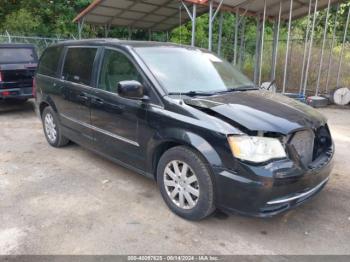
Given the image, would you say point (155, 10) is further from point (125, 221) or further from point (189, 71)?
point (125, 221)

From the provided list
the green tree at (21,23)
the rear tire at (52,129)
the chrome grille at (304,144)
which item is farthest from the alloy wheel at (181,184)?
the green tree at (21,23)

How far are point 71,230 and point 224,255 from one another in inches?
58.7

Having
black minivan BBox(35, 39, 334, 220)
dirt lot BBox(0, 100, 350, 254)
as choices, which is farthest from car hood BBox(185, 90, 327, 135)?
dirt lot BBox(0, 100, 350, 254)

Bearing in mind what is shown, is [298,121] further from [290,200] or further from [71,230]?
[71,230]

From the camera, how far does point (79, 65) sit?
473 centimetres

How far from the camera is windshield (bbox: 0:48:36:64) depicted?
8297mm

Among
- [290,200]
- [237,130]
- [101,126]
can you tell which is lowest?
[290,200]

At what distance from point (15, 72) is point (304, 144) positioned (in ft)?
24.4

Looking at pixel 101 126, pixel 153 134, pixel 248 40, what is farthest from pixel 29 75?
pixel 248 40

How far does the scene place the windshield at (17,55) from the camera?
Result: 27.2 feet

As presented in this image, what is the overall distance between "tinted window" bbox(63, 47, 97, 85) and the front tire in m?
1.80

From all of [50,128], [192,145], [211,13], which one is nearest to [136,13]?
[211,13]

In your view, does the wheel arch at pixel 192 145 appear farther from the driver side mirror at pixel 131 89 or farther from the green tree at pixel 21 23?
the green tree at pixel 21 23

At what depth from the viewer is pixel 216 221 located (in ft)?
11.2
